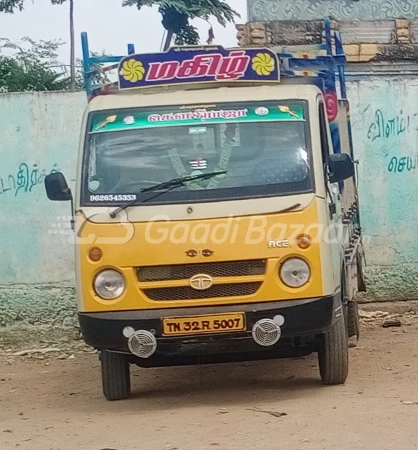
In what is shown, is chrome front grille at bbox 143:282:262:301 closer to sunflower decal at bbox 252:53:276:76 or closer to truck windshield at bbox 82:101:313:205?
truck windshield at bbox 82:101:313:205

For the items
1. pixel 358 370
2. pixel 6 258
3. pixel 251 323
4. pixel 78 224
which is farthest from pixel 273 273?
pixel 6 258

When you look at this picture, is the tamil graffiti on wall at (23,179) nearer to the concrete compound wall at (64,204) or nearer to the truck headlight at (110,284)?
the concrete compound wall at (64,204)

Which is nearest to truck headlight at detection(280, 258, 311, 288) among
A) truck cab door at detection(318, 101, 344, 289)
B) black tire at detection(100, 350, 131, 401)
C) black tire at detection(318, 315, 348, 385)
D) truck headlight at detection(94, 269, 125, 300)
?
truck cab door at detection(318, 101, 344, 289)

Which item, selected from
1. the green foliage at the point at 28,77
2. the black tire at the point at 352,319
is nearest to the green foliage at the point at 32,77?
A: the green foliage at the point at 28,77

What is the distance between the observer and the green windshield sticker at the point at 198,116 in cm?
697

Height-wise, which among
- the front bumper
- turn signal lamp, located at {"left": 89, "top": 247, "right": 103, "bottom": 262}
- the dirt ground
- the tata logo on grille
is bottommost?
the dirt ground

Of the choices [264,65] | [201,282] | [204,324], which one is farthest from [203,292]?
[264,65]

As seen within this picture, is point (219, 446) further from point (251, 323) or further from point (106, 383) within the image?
point (106, 383)

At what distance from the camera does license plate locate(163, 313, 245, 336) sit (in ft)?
21.3

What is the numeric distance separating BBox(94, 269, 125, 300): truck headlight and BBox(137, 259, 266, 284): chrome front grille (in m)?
0.14

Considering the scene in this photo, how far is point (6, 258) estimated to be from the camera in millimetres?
10703

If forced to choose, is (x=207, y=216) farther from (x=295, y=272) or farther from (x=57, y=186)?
(x=57, y=186)

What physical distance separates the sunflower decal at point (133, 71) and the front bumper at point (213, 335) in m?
1.80

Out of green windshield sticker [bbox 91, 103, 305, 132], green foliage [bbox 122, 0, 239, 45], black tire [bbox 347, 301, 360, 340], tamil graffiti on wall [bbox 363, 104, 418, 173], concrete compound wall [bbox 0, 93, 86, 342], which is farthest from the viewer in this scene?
green foliage [bbox 122, 0, 239, 45]
